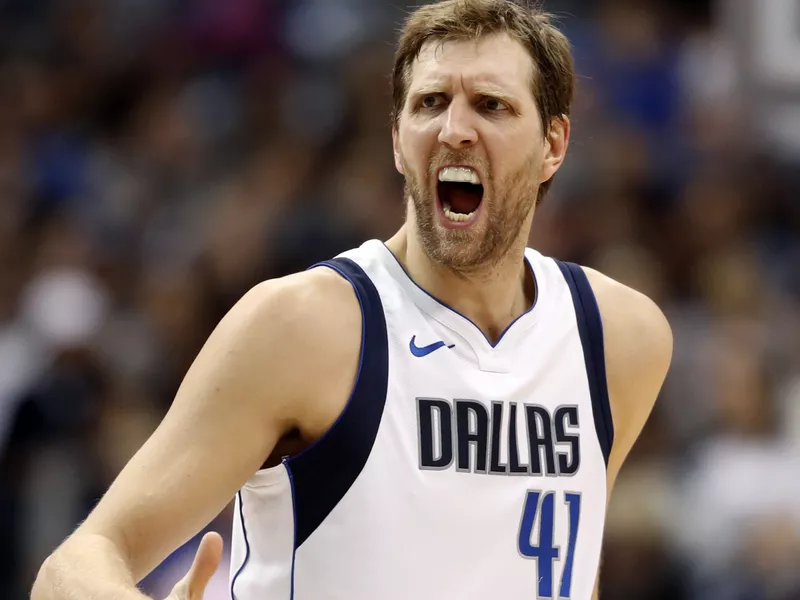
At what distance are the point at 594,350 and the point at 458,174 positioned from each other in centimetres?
70

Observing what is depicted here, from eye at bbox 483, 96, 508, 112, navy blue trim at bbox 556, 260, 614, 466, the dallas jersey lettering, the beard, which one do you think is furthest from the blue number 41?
eye at bbox 483, 96, 508, 112

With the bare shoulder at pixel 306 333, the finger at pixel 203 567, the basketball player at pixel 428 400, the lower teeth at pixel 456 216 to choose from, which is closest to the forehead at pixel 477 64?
the basketball player at pixel 428 400

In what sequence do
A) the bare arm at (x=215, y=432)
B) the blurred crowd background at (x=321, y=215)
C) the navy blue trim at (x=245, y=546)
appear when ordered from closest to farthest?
1. the bare arm at (x=215, y=432)
2. the navy blue trim at (x=245, y=546)
3. the blurred crowd background at (x=321, y=215)

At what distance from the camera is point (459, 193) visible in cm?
349

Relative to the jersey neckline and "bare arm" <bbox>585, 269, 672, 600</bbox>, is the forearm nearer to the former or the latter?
the jersey neckline

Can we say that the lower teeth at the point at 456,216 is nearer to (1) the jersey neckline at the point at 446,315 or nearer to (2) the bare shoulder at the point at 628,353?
(1) the jersey neckline at the point at 446,315

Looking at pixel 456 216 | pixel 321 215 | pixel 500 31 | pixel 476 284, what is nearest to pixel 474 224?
pixel 456 216

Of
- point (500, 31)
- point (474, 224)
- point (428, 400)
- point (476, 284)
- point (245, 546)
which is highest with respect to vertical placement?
point (500, 31)

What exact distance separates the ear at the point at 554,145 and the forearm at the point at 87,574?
1604 millimetres

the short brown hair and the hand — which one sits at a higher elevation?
the short brown hair

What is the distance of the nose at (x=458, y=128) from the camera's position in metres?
3.28

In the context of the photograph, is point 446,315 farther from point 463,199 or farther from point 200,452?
point 200,452

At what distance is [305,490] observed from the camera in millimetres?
3086

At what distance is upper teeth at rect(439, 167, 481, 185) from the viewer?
10.9 ft
